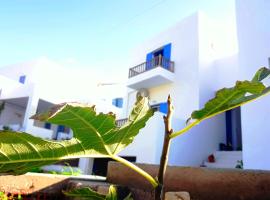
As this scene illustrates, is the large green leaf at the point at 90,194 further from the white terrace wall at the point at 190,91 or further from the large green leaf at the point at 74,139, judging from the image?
the white terrace wall at the point at 190,91

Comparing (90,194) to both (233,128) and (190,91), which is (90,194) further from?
(233,128)

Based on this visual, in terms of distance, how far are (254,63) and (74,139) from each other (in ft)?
24.3

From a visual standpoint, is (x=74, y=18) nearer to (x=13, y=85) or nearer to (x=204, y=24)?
(x=204, y=24)

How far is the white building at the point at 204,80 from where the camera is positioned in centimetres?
698

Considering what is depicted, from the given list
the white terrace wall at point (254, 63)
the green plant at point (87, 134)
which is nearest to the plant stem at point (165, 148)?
the green plant at point (87, 134)

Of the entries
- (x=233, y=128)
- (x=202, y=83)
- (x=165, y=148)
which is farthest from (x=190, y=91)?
(x=165, y=148)

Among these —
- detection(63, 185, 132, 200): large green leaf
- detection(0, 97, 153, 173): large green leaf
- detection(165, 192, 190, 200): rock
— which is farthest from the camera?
detection(165, 192, 190, 200): rock

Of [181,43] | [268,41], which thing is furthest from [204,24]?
[268,41]

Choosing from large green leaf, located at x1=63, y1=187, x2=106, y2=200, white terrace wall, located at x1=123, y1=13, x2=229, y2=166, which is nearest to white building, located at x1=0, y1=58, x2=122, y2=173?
white terrace wall, located at x1=123, y1=13, x2=229, y2=166

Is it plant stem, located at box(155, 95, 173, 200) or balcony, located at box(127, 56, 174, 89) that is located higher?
balcony, located at box(127, 56, 174, 89)

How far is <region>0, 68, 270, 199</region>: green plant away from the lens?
1.94ft

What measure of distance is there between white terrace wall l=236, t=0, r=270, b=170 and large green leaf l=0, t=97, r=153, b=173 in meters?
6.46

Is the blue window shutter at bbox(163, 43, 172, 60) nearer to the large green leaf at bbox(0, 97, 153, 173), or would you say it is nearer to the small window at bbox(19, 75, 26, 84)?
the small window at bbox(19, 75, 26, 84)

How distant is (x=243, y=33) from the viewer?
776 centimetres
